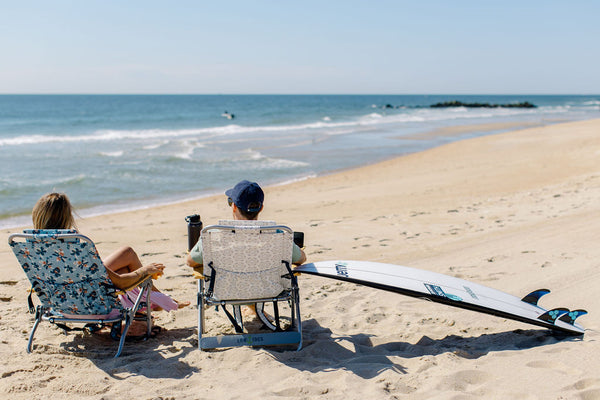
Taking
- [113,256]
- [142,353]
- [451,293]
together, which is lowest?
[142,353]

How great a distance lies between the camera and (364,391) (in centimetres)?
299

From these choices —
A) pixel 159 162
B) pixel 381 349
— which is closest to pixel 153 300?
pixel 381 349

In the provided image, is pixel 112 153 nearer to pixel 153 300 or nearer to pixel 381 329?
pixel 153 300

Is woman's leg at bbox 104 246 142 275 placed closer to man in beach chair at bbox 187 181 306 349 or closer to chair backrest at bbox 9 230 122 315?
chair backrest at bbox 9 230 122 315

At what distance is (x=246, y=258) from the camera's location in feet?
11.4

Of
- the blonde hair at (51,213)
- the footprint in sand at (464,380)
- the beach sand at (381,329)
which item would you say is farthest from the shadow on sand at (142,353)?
the footprint in sand at (464,380)

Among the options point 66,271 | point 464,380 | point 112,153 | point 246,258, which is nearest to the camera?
point 464,380

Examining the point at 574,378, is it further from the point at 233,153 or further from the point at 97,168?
the point at 233,153

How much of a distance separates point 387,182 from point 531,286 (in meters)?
8.63

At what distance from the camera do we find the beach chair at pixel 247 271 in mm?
3428

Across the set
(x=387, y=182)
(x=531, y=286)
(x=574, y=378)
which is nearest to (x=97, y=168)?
(x=387, y=182)

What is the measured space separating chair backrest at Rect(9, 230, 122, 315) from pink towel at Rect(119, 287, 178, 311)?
0.36m

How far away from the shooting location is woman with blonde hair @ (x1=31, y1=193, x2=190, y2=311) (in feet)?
11.0

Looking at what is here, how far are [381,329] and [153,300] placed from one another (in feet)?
5.89
